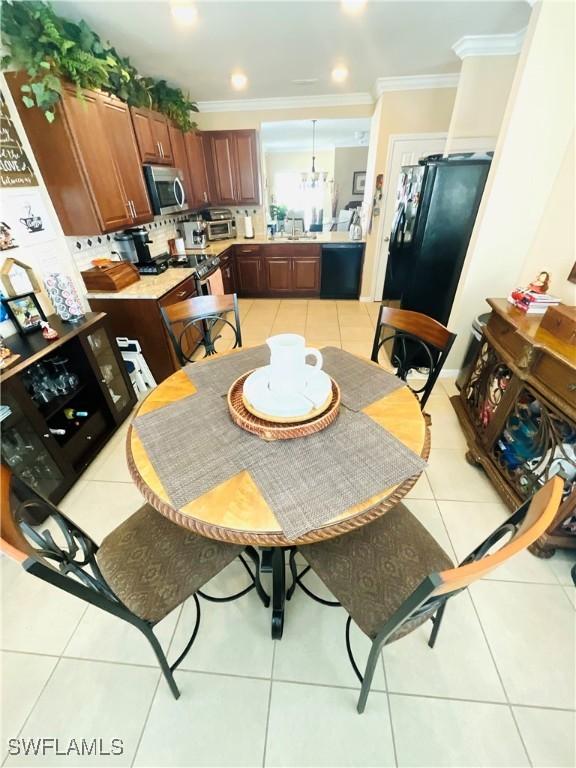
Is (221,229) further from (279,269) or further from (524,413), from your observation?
(524,413)

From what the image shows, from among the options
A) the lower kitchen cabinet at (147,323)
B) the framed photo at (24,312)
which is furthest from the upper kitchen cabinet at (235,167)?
the framed photo at (24,312)

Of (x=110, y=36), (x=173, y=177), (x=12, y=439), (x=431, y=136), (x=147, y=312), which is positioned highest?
(x=110, y=36)

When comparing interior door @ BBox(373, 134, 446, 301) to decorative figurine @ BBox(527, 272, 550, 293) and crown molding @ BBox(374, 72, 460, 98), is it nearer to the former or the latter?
crown molding @ BBox(374, 72, 460, 98)

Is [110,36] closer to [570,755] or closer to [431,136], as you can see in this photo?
[431,136]

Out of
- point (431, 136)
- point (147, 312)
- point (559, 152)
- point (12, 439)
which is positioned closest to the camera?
point (12, 439)

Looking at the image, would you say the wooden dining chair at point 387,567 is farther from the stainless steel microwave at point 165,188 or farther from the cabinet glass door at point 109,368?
the stainless steel microwave at point 165,188

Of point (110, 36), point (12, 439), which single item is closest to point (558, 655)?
point (12, 439)

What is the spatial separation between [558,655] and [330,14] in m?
3.66

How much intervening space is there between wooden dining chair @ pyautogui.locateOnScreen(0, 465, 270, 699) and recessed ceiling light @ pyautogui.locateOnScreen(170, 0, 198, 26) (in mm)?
2658

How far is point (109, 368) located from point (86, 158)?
1401 millimetres

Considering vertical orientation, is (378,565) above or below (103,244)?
below

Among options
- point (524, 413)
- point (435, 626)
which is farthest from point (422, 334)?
point (435, 626)

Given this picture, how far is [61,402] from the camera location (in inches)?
73.8

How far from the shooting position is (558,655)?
118 cm
